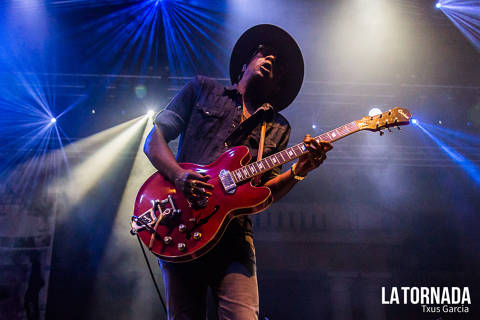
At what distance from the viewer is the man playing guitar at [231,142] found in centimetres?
188

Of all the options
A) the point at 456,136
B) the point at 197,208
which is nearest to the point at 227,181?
the point at 197,208

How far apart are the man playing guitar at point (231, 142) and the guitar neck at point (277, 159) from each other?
72mm

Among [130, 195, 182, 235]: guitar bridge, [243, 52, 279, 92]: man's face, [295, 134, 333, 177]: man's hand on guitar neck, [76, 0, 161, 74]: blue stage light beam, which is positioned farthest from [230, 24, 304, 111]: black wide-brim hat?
[76, 0, 161, 74]: blue stage light beam

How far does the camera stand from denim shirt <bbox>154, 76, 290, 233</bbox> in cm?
236

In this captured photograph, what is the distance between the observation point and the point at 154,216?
1.96m

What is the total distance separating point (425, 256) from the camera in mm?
7000

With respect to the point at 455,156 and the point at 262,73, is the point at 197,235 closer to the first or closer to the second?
the point at 262,73

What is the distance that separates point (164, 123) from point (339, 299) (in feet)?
18.7

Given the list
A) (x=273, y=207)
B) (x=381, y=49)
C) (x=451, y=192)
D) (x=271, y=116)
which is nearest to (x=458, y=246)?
(x=451, y=192)

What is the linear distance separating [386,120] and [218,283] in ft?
6.10

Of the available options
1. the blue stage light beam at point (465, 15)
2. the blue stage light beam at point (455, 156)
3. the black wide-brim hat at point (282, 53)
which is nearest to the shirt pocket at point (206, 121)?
the black wide-brim hat at point (282, 53)

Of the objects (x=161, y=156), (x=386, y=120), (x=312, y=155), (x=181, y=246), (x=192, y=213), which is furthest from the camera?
(x=386, y=120)

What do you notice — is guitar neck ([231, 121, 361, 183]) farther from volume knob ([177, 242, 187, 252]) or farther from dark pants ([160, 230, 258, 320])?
volume knob ([177, 242, 187, 252])

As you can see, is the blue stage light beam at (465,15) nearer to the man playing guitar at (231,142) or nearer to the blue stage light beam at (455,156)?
the blue stage light beam at (455,156)
